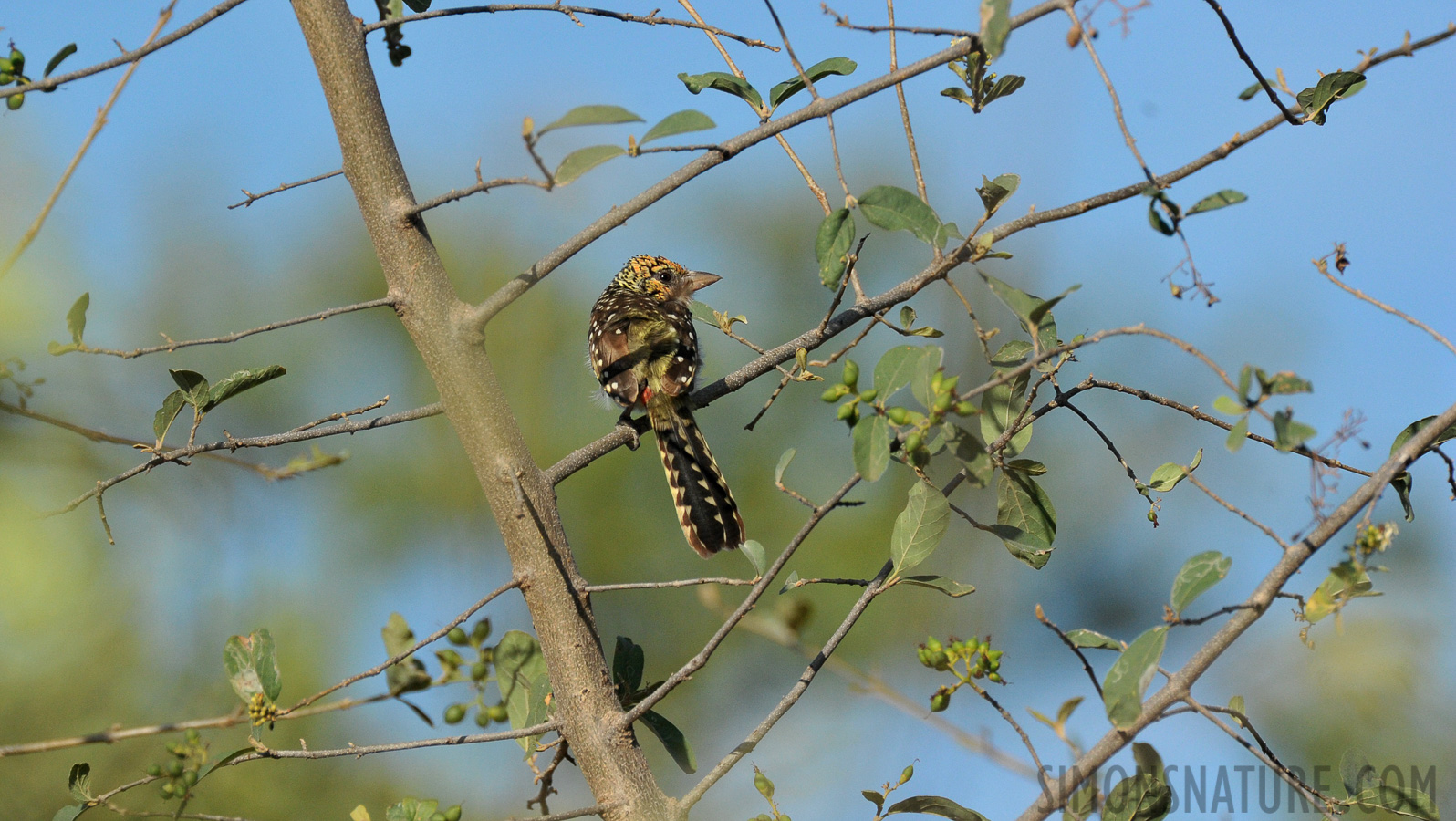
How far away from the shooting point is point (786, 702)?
2.09 m

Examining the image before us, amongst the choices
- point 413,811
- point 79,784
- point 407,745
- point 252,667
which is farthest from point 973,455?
point 79,784

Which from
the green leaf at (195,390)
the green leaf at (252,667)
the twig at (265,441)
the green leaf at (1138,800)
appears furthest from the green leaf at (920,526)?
the green leaf at (195,390)

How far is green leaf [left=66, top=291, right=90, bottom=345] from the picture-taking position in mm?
2492

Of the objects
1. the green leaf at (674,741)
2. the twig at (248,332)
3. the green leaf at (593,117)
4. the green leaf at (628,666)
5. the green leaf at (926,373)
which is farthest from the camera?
the green leaf at (628,666)

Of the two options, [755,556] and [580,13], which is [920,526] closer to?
[755,556]

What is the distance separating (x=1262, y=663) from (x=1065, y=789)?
1305cm

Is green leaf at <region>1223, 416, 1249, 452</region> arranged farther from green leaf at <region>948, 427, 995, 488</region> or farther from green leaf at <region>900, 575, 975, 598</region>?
green leaf at <region>900, 575, 975, 598</region>

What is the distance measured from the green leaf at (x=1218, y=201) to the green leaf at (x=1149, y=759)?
113 cm

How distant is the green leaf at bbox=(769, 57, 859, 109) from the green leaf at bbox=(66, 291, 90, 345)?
74.3 inches

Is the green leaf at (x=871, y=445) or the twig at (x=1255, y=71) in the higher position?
the twig at (x=1255, y=71)

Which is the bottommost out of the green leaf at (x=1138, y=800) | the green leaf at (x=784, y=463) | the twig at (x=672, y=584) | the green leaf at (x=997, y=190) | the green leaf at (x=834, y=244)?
the green leaf at (x=1138, y=800)

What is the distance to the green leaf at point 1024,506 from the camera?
2.40 metres

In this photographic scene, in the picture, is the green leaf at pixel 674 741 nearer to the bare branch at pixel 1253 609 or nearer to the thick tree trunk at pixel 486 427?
the thick tree trunk at pixel 486 427

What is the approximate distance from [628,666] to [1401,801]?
1945 millimetres
